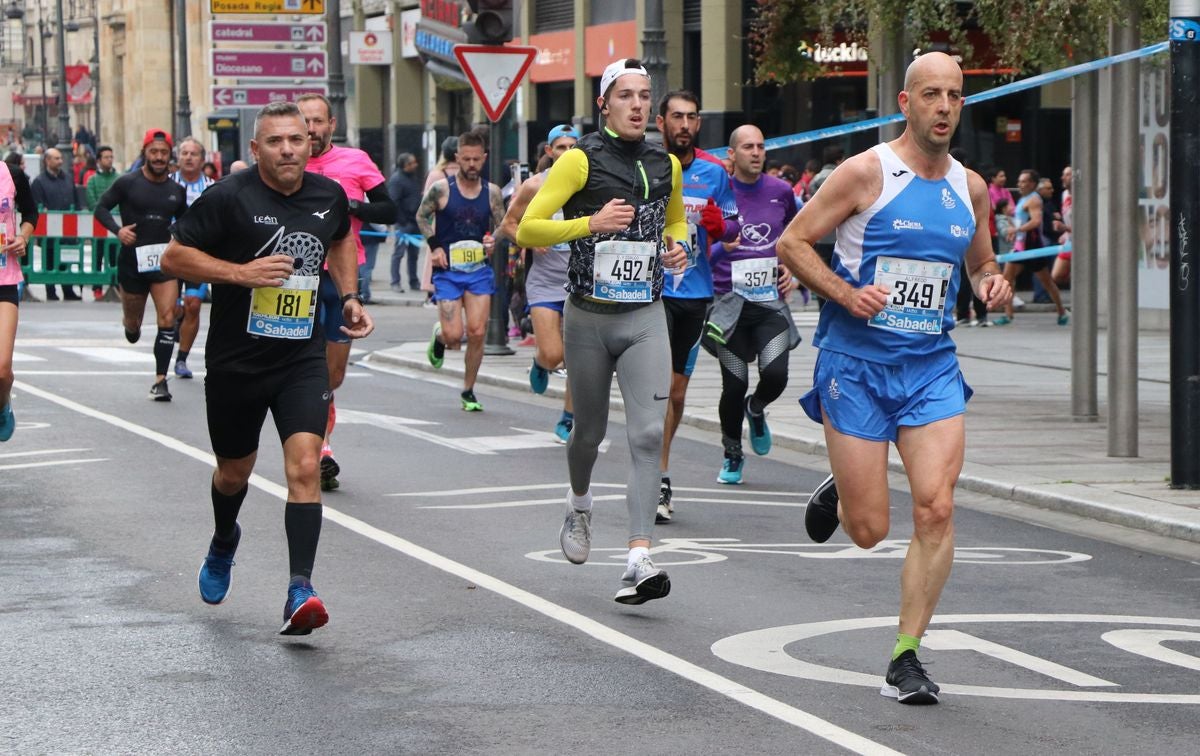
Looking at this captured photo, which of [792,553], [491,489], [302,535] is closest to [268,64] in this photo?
[491,489]

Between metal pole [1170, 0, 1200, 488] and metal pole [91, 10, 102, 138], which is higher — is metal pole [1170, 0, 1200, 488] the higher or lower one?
the lower one

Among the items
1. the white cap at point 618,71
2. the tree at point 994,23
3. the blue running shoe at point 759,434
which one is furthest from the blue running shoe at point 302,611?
the tree at point 994,23

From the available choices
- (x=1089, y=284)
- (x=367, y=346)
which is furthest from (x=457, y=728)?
(x=367, y=346)

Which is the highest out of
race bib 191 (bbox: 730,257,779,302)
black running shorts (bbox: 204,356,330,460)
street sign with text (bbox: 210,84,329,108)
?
street sign with text (bbox: 210,84,329,108)

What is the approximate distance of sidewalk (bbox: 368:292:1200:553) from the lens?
1094 cm

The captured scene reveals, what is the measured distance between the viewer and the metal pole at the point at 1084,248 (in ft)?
46.2

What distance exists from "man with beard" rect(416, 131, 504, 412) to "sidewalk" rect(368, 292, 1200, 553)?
1.70 metres

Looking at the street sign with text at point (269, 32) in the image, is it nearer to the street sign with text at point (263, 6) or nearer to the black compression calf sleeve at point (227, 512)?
the street sign with text at point (263, 6)

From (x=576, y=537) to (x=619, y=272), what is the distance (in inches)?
43.3

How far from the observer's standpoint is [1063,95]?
3148 cm

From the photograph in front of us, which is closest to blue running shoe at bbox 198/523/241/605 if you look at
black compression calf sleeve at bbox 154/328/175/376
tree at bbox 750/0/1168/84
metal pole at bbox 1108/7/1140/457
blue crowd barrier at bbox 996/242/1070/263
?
metal pole at bbox 1108/7/1140/457

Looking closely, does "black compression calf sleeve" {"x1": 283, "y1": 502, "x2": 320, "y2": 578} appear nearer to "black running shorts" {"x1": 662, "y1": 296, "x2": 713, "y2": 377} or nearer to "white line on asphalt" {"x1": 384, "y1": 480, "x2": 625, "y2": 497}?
"black running shorts" {"x1": 662, "y1": 296, "x2": 713, "y2": 377}

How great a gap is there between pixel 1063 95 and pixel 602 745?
26.8 m

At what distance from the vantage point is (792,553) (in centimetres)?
955
